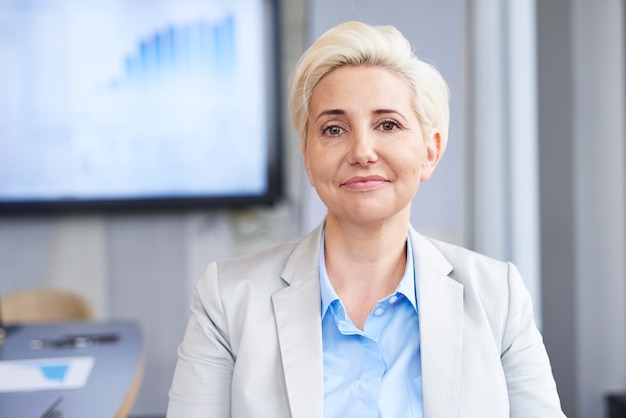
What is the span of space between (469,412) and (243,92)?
9.32ft

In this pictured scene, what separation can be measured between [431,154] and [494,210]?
1.62m

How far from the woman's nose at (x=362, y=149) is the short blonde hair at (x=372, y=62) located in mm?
126

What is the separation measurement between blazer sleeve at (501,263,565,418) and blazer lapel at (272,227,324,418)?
0.36 metres

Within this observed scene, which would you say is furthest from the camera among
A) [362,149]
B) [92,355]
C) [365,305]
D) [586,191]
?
[586,191]

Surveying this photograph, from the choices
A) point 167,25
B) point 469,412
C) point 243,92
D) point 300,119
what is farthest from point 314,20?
point 469,412

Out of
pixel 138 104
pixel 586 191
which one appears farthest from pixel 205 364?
pixel 138 104

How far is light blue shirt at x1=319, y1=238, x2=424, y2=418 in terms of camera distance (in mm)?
1317

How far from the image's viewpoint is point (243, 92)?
389 cm

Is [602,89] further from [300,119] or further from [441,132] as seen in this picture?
[300,119]

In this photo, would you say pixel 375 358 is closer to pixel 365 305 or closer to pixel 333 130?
pixel 365 305

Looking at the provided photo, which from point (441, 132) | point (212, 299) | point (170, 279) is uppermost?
point (441, 132)

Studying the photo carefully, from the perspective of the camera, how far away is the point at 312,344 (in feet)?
4.38

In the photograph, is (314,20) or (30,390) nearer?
(30,390)

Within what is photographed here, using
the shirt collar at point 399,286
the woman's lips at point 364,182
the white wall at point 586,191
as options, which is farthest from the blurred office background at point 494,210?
the shirt collar at point 399,286
